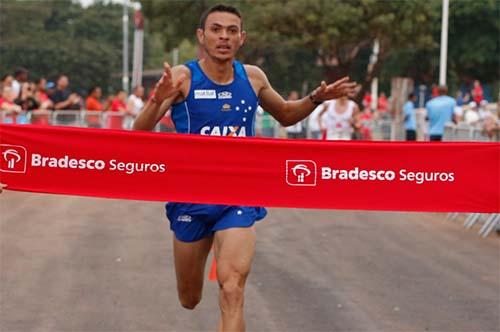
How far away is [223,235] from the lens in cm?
620

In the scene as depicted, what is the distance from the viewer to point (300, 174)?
6.67m

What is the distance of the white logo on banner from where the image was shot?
665 cm

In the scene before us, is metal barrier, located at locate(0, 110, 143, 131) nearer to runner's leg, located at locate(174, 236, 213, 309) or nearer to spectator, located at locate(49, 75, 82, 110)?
spectator, located at locate(49, 75, 82, 110)

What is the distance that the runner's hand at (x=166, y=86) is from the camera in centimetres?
575

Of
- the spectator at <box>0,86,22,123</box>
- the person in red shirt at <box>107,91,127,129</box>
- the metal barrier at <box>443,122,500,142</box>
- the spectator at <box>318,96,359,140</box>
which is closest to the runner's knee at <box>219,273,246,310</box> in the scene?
the metal barrier at <box>443,122,500,142</box>

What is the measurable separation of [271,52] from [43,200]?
4881 centimetres

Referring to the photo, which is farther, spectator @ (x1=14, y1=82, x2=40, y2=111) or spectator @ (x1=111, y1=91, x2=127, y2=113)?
spectator @ (x1=111, y1=91, x2=127, y2=113)

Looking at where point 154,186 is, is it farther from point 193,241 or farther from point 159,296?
point 159,296

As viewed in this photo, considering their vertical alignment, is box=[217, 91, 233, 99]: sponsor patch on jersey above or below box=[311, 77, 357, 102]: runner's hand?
below

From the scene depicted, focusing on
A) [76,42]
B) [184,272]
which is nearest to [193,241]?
[184,272]

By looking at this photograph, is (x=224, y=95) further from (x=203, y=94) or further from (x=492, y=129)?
(x=492, y=129)

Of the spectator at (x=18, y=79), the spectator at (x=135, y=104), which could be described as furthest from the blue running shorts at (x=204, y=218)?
the spectator at (x=135, y=104)

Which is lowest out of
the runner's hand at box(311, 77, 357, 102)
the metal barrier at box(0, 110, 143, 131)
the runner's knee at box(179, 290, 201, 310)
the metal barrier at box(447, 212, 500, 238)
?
the metal barrier at box(447, 212, 500, 238)

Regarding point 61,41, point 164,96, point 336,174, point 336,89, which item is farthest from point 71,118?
point 61,41
